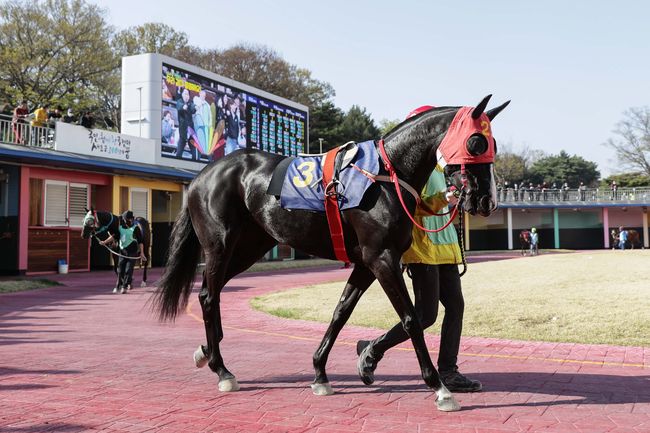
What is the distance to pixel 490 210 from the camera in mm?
3898

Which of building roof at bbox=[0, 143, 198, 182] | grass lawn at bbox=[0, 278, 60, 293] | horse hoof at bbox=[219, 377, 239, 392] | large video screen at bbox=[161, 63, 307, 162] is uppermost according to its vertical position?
large video screen at bbox=[161, 63, 307, 162]

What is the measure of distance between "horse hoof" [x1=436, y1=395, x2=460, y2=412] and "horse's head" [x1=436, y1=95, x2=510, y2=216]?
1.21 meters

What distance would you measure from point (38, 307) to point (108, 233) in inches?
140

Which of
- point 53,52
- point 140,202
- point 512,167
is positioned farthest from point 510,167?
point 140,202

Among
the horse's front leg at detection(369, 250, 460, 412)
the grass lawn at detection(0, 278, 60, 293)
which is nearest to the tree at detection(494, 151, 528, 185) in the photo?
the grass lawn at detection(0, 278, 60, 293)

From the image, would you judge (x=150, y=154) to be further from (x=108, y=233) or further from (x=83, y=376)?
(x=83, y=376)

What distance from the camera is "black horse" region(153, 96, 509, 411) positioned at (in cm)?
396

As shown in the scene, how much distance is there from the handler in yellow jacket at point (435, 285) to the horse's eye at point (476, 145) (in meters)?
0.51

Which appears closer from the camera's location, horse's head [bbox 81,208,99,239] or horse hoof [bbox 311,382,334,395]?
horse hoof [bbox 311,382,334,395]

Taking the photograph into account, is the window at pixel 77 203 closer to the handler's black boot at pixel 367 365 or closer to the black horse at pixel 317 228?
the black horse at pixel 317 228

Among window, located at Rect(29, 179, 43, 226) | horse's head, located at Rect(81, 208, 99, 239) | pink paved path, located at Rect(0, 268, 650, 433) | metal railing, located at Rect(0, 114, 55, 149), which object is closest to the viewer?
pink paved path, located at Rect(0, 268, 650, 433)

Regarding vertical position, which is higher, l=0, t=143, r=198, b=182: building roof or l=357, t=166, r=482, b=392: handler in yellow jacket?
l=0, t=143, r=198, b=182: building roof

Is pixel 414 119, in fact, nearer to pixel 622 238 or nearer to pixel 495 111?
pixel 495 111

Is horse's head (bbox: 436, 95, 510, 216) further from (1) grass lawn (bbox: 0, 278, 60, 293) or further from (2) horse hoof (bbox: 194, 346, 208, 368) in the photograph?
(1) grass lawn (bbox: 0, 278, 60, 293)
